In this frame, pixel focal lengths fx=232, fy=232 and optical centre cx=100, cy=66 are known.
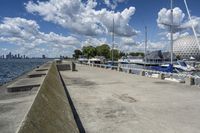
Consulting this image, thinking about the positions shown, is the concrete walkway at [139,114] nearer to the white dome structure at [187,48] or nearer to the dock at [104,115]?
the dock at [104,115]

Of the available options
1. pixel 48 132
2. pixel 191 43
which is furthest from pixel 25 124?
pixel 191 43

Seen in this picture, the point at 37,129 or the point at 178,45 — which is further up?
the point at 178,45

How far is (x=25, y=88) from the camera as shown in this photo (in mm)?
18969

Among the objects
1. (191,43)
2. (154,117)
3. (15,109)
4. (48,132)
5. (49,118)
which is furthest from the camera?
(191,43)

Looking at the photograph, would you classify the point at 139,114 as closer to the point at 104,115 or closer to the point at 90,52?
the point at 104,115

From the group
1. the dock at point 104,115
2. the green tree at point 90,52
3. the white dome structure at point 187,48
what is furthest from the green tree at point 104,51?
the dock at point 104,115

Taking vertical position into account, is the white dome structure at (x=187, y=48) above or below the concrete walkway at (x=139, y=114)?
above

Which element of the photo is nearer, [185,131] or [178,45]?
[185,131]

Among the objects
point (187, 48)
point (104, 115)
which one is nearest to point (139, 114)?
point (104, 115)

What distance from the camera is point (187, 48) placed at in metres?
132

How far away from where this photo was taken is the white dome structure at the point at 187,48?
128 metres

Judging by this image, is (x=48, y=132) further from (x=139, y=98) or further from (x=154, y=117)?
(x=139, y=98)

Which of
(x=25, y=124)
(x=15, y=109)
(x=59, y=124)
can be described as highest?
(x=25, y=124)

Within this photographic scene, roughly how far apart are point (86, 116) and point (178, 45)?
459ft
